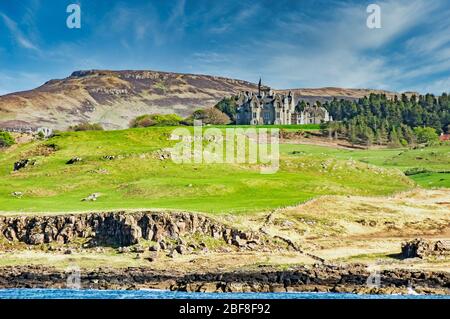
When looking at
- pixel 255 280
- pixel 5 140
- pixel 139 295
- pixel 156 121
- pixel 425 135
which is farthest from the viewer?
pixel 425 135

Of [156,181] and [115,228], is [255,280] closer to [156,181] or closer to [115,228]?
[115,228]

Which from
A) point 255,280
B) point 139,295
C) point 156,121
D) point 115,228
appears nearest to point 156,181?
point 115,228

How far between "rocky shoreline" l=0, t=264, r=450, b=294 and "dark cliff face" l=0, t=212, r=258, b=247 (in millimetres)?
8346

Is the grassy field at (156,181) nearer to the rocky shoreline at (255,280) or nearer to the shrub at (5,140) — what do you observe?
the rocky shoreline at (255,280)

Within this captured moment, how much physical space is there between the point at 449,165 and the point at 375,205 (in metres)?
56.5

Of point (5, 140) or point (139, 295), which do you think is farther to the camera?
point (5, 140)

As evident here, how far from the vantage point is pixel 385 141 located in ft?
567

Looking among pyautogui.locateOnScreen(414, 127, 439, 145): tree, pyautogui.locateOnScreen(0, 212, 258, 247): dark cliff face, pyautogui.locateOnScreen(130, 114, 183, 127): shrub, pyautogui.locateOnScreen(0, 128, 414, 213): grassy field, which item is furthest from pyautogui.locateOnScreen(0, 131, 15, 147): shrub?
pyautogui.locateOnScreen(414, 127, 439, 145): tree

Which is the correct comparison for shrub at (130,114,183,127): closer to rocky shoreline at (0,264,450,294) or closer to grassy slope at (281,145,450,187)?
grassy slope at (281,145,450,187)

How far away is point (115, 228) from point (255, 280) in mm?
18123

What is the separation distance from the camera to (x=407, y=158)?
129375 mm

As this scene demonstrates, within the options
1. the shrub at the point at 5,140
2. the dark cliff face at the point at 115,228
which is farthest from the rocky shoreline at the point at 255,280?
the shrub at the point at 5,140

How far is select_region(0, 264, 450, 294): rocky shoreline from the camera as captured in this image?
1645 inches
